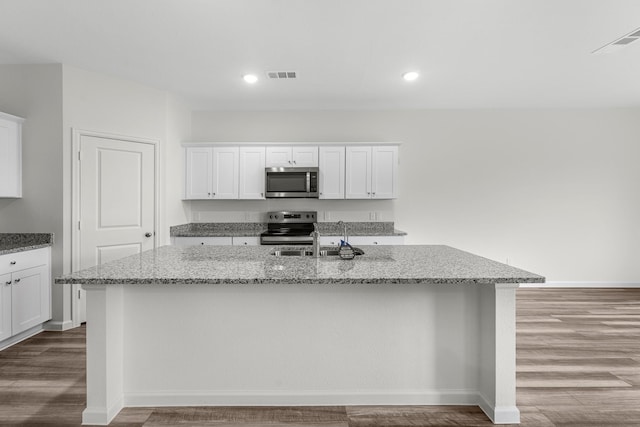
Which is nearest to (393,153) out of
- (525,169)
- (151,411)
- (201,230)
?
(525,169)

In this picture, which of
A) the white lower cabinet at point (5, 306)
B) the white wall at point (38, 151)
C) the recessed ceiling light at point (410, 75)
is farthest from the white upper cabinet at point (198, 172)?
the recessed ceiling light at point (410, 75)

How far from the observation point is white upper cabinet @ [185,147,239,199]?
5.32 meters

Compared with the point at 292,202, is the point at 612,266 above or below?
below

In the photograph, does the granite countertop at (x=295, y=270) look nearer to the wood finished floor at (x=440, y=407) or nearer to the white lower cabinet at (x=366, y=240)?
the wood finished floor at (x=440, y=407)

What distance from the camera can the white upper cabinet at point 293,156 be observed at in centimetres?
529

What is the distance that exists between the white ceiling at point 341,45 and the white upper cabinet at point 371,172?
2.38 ft

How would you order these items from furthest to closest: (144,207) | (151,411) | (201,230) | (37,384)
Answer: (201,230) → (144,207) → (37,384) → (151,411)

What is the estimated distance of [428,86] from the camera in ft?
15.2

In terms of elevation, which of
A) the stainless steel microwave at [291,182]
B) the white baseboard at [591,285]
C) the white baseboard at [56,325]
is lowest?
the white baseboard at [56,325]

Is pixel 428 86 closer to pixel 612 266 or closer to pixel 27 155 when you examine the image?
pixel 612 266

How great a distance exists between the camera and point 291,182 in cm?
525

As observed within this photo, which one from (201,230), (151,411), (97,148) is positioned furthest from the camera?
(201,230)

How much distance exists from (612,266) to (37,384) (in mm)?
6868

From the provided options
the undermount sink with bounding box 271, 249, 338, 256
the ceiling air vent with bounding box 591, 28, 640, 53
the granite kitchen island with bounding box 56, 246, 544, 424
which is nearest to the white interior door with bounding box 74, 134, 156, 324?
the granite kitchen island with bounding box 56, 246, 544, 424
